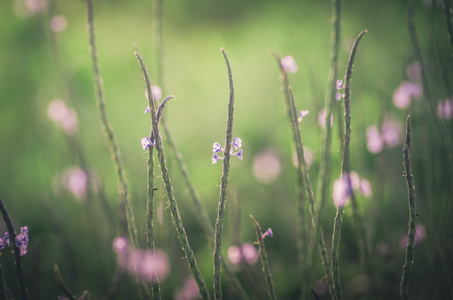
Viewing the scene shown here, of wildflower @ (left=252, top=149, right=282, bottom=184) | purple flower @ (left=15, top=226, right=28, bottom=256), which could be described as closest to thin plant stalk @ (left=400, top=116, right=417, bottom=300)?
purple flower @ (left=15, top=226, right=28, bottom=256)

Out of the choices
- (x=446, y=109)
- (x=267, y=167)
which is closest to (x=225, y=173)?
(x=446, y=109)

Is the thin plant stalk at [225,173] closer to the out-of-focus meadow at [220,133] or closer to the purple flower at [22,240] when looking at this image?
the out-of-focus meadow at [220,133]

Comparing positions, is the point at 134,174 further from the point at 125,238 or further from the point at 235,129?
the point at 235,129

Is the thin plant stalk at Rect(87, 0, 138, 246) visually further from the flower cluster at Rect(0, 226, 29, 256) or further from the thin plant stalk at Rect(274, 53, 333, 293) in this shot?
the thin plant stalk at Rect(274, 53, 333, 293)

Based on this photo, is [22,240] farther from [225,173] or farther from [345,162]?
[345,162]

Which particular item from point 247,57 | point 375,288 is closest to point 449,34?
point 375,288

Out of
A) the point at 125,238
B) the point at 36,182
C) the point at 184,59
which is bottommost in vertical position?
the point at 125,238
